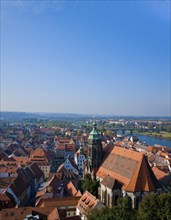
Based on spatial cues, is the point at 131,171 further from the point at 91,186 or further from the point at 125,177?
the point at 91,186

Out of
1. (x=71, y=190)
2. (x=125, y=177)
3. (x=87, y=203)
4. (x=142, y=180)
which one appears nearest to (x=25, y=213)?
(x=87, y=203)

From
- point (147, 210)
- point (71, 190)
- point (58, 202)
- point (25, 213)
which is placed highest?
point (147, 210)

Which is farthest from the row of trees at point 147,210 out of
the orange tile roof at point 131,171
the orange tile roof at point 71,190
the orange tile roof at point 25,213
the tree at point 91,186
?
the orange tile roof at point 71,190

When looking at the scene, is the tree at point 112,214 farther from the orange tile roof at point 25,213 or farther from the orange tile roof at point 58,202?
the orange tile roof at point 58,202

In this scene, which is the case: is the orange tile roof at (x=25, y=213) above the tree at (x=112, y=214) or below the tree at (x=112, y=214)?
below

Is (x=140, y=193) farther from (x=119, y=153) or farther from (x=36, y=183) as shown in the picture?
(x=36, y=183)

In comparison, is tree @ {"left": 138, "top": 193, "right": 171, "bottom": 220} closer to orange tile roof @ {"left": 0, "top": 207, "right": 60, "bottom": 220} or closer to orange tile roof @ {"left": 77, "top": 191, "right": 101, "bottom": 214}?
orange tile roof @ {"left": 77, "top": 191, "right": 101, "bottom": 214}

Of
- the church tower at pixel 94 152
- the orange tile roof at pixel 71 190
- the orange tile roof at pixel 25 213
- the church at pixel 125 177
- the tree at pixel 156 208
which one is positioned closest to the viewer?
the tree at pixel 156 208

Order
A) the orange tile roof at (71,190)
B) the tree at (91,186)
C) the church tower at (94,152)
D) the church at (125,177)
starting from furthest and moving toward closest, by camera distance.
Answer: the church tower at (94,152) → the orange tile roof at (71,190) → the tree at (91,186) → the church at (125,177)
